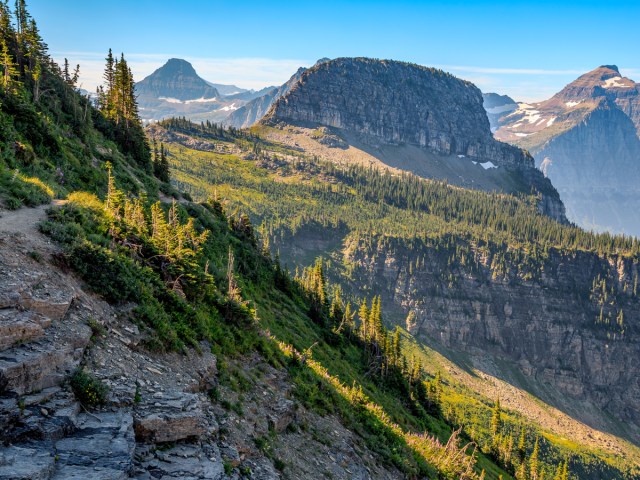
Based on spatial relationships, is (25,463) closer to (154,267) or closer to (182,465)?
(182,465)

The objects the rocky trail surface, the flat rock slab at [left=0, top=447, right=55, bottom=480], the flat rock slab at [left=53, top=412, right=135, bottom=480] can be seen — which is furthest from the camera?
the rocky trail surface

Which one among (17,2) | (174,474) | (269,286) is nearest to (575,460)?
(269,286)

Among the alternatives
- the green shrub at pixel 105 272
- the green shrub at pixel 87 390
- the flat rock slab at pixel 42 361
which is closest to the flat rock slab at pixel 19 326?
the flat rock slab at pixel 42 361

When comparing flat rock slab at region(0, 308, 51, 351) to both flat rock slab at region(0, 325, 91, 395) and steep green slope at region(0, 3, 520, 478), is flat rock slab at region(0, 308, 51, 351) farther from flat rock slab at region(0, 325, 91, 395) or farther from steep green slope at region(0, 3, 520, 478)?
steep green slope at region(0, 3, 520, 478)

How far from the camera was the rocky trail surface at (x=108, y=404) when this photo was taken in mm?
10922

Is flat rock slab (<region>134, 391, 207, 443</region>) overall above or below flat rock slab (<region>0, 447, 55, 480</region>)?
below

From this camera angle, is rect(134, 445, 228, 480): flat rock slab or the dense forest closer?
rect(134, 445, 228, 480): flat rock slab

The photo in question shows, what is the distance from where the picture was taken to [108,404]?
13.0 m

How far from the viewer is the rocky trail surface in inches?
430

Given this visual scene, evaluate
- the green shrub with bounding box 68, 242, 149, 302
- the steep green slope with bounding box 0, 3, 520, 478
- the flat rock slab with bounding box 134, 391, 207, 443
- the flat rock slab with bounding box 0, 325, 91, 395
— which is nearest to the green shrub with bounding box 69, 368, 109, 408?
the steep green slope with bounding box 0, 3, 520, 478

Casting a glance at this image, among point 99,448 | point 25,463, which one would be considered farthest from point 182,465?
point 25,463

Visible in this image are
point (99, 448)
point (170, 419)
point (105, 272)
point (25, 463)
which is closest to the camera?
point (25, 463)

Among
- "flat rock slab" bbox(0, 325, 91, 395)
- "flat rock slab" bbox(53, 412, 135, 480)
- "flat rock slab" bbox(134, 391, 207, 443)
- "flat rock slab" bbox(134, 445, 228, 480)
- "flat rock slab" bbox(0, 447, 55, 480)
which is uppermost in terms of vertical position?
"flat rock slab" bbox(0, 325, 91, 395)

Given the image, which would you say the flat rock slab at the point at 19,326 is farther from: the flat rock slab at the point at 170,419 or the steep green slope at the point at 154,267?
the flat rock slab at the point at 170,419
